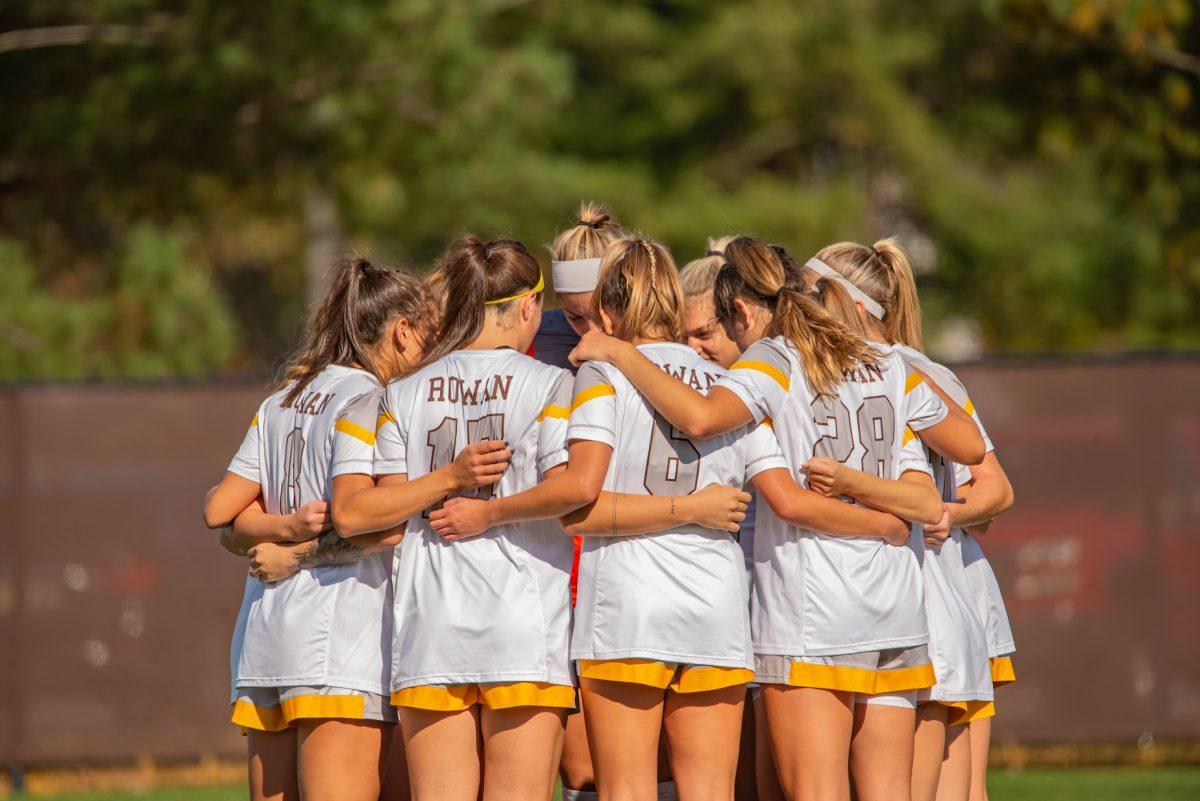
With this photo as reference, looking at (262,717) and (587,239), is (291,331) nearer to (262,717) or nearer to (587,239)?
(587,239)

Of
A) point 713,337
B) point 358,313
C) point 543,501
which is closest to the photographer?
point 543,501

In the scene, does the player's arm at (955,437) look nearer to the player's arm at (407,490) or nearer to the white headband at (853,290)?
the white headband at (853,290)

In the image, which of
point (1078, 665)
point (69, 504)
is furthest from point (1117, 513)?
point (69, 504)

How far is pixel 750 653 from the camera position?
3.68 m

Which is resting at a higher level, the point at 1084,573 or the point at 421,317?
the point at 421,317

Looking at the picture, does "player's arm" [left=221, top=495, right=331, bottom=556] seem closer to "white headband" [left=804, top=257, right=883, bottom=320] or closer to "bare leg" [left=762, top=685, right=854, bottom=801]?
"bare leg" [left=762, top=685, right=854, bottom=801]

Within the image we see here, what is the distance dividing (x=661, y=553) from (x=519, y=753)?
62 cm

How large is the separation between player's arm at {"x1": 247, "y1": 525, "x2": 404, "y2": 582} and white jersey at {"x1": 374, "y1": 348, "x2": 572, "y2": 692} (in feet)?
0.60

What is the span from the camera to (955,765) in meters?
4.30

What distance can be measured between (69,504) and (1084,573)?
18.7ft

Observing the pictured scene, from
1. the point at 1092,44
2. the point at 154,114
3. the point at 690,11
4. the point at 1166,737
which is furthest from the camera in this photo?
the point at 690,11

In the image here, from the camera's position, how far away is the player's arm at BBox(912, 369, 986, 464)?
13.0 ft

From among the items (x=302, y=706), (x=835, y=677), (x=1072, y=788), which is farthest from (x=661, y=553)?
(x=1072, y=788)

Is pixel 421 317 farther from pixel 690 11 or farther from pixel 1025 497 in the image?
pixel 690 11
